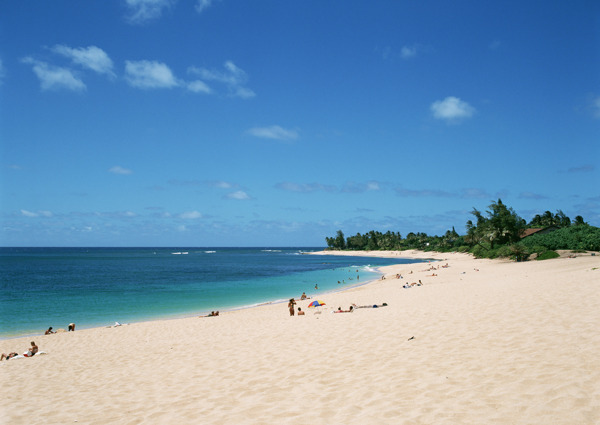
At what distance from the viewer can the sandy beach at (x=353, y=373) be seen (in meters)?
5.61

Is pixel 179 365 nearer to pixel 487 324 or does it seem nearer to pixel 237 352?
pixel 237 352

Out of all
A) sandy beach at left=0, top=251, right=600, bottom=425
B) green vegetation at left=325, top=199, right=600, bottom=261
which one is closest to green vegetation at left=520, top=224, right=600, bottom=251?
green vegetation at left=325, top=199, right=600, bottom=261

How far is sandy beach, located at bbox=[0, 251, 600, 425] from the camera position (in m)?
5.61

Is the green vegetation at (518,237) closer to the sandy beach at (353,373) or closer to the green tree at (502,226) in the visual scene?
the green tree at (502,226)

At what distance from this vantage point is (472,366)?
7.16m

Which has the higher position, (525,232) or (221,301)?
(525,232)

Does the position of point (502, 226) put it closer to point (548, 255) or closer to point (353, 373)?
point (548, 255)

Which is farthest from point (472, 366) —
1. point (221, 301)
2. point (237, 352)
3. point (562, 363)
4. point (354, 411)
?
point (221, 301)

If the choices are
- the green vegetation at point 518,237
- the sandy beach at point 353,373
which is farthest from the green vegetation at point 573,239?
the sandy beach at point 353,373

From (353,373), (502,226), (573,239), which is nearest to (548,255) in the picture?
(573,239)

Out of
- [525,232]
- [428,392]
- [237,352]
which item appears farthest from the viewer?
[525,232]

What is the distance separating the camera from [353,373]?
766 centimetres

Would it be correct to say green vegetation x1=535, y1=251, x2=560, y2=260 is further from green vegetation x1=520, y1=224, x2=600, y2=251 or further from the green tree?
the green tree

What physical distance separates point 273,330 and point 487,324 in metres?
7.81
